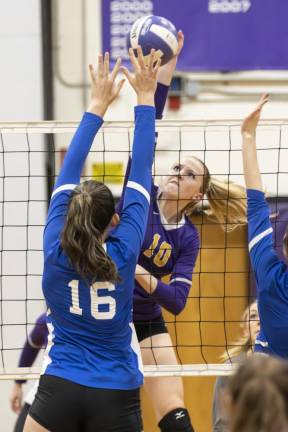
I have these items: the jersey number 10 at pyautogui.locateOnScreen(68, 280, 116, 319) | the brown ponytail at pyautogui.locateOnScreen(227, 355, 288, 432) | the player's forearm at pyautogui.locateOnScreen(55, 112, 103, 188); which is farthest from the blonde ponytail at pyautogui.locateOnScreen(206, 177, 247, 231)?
the brown ponytail at pyautogui.locateOnScreen(227, 355, 288, 432)

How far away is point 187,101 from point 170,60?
112 inches

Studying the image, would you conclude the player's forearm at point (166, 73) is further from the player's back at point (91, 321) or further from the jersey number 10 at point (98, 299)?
the jersey number 10 at point (98, 299)

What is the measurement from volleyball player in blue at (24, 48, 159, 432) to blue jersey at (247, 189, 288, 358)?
0.42 m

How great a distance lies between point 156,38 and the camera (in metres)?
4.32

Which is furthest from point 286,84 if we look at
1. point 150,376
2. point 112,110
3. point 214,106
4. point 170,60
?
point 150,376

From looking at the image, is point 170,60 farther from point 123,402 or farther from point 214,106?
point 214,106

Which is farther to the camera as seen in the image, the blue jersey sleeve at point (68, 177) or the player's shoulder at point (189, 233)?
the player's shoulder at point (189, 233)

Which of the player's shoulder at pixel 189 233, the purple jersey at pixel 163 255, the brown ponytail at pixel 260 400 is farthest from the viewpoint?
the player's shoulder at pixel 189 233

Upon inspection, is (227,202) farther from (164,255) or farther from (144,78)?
(144,78)

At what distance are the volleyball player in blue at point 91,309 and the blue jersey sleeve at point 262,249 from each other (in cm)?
41

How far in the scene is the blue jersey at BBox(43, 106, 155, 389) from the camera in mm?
3205

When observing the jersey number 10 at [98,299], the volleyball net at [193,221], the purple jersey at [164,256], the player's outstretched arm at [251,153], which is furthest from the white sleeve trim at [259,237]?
the volleyball net at [193,221]

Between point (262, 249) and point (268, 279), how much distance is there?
→ 0.38 ft

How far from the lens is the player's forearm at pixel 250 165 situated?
3.31 m
